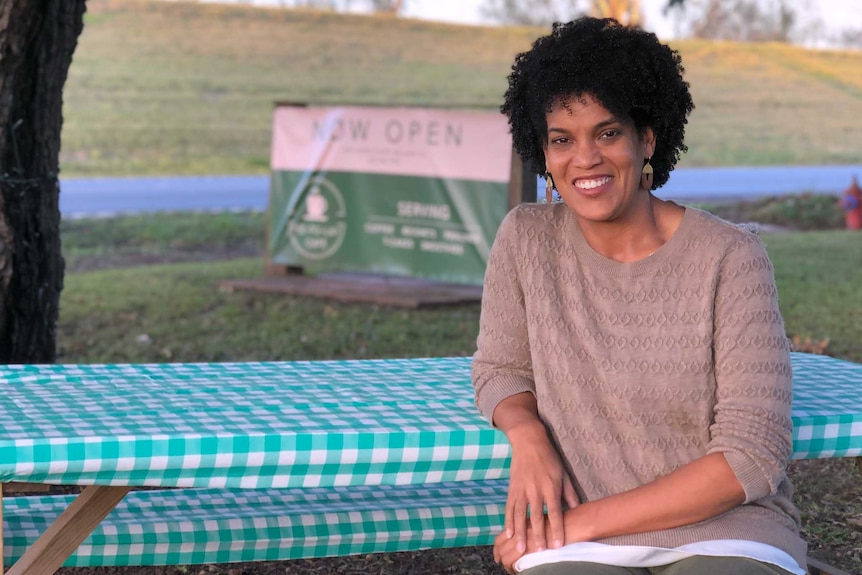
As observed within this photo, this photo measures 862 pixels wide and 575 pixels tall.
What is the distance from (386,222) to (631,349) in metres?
6.51

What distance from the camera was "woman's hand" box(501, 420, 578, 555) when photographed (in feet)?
7.97

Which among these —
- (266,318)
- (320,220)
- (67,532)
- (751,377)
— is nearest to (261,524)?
(67,532)

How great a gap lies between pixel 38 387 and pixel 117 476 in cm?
64

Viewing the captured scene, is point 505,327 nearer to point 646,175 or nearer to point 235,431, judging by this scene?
point 646,175

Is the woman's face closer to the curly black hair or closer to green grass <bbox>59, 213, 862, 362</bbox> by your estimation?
the curly black hair

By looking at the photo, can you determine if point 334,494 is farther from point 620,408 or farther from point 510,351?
point 620,408

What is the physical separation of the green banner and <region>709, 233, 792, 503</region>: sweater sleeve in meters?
5.82

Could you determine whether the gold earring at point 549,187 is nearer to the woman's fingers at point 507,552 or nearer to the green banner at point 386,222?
the woman's fingers at point 507,552

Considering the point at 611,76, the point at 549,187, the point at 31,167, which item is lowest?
the point at 31,167

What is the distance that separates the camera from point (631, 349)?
247 centimetres

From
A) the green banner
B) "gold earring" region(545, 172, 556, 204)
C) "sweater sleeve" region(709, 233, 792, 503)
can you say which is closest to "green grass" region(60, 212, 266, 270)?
the green banner

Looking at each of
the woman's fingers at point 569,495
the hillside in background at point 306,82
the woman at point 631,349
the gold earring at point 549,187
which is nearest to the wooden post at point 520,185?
the gold earring at point 549,187

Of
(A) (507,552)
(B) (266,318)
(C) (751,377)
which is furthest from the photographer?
(B) (266,318)

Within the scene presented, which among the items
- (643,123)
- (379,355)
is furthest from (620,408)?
(379,355)
